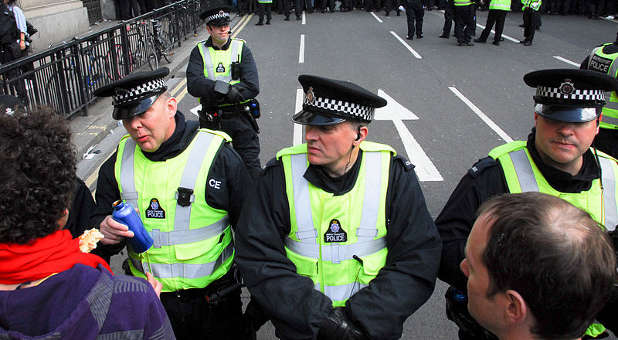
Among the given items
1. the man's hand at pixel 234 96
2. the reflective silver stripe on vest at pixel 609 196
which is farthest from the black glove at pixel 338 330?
the man's hand at pixel 234 96

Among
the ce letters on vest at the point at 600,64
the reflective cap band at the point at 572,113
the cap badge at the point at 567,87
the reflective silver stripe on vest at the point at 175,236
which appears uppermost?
the cap badge at the point at 567,87

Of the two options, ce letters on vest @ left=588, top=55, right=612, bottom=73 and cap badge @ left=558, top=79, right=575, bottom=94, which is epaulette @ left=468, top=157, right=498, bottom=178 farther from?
ce letters on vest @ left=588, top=55, right=612, bottom=73

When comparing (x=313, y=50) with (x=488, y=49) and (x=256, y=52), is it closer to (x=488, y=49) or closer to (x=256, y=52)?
(x=256, y=52)

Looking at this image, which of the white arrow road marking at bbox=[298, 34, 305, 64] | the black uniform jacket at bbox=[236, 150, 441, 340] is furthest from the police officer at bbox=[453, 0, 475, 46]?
the black uniform jacket at bbox=[236, 150, 441, 340]

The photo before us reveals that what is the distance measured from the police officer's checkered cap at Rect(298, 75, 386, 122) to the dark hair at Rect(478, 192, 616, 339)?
3.64ft

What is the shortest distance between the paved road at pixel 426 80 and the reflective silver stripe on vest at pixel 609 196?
67.1 inches

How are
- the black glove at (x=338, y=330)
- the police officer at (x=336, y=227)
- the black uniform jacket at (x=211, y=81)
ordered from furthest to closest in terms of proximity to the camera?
the black uniform jacket at (x=211, y=81) < the police officer at (x=336, y=227) < the black glove at (x=338, y=330)

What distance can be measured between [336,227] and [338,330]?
46 cm

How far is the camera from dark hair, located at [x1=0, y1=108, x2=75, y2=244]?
1.44m

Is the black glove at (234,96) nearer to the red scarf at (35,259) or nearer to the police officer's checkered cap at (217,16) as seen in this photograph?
the police officer's checkered cap at (217,16)

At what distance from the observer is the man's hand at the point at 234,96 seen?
487 centimetres

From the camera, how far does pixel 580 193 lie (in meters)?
2.46

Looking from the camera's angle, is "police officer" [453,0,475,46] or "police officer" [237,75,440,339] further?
"police officer" [453,0,475,46]

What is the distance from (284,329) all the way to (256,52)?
42.1 feet
